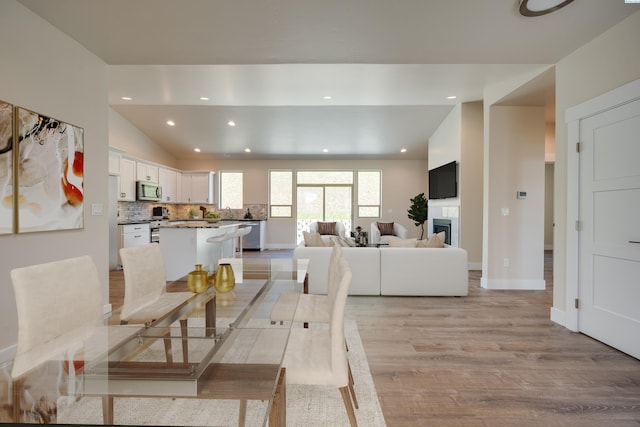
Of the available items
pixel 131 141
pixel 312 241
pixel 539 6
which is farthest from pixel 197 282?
pixel 131 141

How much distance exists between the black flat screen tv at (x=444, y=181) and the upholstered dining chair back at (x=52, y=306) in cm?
562

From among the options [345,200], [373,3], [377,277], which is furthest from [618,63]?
[345,200]

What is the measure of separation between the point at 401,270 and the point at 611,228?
2065 millimetres

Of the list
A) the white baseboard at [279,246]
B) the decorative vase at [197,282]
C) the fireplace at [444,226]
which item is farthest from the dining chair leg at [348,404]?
the white baseboard at [279,246]

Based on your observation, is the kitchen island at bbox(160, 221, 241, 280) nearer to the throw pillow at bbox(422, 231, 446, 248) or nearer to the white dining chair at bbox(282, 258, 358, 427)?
the throw pillow at bbox(422, 231, 446, 248)

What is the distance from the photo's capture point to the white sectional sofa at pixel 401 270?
13.1ft

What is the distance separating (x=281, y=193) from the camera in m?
9.31

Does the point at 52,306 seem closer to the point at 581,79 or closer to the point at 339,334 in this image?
the point at 339,334

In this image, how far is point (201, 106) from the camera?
6285mm

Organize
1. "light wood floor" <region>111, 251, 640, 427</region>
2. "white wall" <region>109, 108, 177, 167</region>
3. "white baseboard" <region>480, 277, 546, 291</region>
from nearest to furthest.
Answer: "light wood floor" <region>111, 251, 640, 427</region> < "white baseboard" <region>480, 277, 546, 291</region> < "white wall" <region>109, 108, 177, 167</region>

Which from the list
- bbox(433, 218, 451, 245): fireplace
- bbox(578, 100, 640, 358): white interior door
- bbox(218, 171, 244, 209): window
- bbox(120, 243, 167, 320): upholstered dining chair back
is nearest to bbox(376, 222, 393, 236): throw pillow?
bbox(433, 218, 451, 245): fireplace

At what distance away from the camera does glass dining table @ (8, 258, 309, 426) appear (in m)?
0.97

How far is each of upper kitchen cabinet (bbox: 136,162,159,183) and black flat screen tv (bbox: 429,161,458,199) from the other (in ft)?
21.1

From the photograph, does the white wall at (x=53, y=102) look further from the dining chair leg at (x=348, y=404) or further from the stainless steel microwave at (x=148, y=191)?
the stainless steel microwave at (x=148, y=191)
